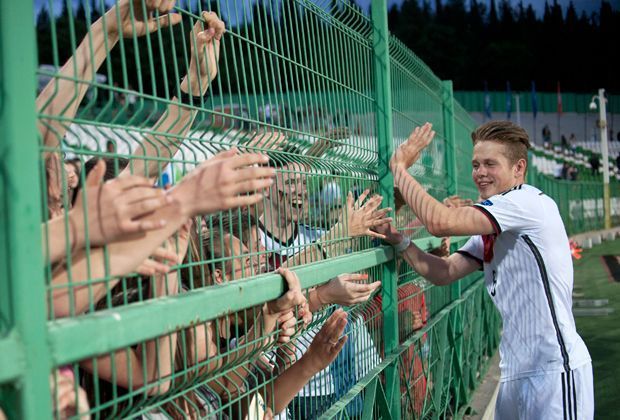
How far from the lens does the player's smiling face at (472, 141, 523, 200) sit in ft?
12.5

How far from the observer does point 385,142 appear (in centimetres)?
412

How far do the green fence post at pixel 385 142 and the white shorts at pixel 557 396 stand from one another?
773 millimetres

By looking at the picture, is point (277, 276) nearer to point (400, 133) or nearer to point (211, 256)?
point (211, 256)

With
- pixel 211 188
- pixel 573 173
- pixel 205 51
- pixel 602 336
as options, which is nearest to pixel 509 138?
pixel 205 51

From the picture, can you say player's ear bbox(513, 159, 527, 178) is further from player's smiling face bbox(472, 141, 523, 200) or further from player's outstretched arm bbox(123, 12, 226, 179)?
player's outstretched arm bbox(123, 12, 226, 179)

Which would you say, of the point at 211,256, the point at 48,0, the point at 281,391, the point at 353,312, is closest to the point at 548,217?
Result: the point at 353,312

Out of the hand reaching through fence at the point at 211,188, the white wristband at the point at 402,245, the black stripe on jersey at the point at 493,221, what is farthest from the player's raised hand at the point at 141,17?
the white wristband at the point at 402,245

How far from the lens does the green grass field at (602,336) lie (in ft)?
21.4

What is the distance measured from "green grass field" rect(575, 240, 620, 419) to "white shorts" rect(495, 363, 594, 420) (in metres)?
2.90

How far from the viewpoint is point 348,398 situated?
114 inches

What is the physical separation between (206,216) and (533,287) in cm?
187

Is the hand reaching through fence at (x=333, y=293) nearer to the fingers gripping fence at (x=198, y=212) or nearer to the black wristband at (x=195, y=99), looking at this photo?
the fingers gripping fence at (x=198, y=212)

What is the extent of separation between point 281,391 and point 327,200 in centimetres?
93

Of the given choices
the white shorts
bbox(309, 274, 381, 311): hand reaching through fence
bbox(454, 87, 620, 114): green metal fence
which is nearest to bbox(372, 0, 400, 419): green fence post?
the white shorts
